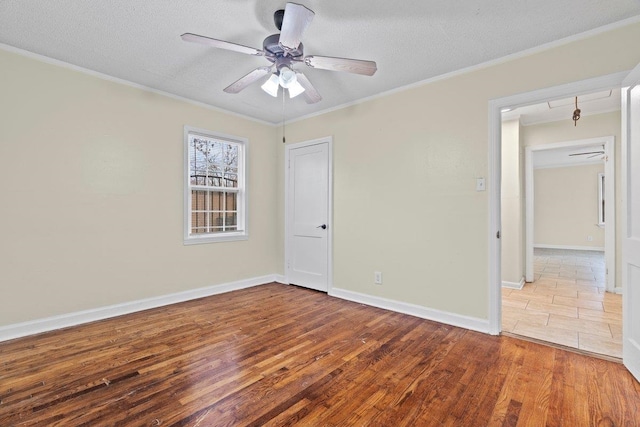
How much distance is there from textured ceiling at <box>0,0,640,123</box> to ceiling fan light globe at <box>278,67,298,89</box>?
31 centimetres

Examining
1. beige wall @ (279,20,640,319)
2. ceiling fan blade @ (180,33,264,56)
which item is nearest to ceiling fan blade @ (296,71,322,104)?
ceiling fan blade @ (180,33,264,56)

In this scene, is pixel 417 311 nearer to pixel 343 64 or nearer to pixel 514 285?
pixel 514 285

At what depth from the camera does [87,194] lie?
120 inches

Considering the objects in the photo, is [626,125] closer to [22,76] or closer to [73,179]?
[73,179]

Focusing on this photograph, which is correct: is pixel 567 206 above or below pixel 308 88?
below

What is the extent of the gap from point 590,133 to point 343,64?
14.2 feet

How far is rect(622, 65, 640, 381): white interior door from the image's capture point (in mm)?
2033

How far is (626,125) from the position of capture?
218 cm

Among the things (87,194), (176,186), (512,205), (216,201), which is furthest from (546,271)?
(87,194)

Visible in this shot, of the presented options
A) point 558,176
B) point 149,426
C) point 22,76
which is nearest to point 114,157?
point 22,76

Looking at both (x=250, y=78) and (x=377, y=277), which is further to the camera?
(x=377, y=277)

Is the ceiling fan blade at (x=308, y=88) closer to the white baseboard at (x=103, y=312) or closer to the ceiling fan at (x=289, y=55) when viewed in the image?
the ceiling fan at (x=289, y=55)

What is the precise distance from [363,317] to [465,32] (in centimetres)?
279

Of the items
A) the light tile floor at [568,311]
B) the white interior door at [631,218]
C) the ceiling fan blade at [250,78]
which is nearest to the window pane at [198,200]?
the ceiling fan blade at [250,78]
